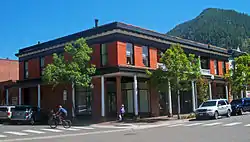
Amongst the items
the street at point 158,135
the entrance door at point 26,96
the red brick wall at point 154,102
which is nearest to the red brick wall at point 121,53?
the red brick wall at point 154,102

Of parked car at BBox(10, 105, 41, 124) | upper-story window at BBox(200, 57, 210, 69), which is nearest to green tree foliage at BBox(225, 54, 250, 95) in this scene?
upper-story window at BBox(200, 57, 210, 69)

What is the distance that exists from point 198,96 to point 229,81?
894 cm

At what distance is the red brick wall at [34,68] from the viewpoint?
121 ft

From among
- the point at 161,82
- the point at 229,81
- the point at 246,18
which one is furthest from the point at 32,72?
the point at 246,18

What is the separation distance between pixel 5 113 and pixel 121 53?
447 inches

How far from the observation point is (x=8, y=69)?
5316 cm

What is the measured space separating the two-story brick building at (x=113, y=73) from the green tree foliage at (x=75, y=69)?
135 centimetres

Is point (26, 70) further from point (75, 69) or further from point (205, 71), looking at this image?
point (205, 71)

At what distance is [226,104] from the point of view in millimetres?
30281

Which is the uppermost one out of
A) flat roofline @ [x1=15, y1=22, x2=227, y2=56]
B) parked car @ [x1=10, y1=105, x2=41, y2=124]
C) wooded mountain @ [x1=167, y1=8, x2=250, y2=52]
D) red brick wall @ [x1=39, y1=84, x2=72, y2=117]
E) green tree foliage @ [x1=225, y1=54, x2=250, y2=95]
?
wooded mountain @ [x1=167, y1=8, x2=250, y2=52]

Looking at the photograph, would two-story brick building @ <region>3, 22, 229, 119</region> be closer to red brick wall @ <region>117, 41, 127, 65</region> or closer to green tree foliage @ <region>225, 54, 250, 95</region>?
red brick wall @ <region>117, 41, 127, 65</region>

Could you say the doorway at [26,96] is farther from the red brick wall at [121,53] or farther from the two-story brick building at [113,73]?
the red brick wall at [121,53]

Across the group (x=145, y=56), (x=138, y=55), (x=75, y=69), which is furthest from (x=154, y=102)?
(x=75, y=69)

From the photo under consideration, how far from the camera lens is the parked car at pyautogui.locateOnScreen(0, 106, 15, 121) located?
29.0 metres
